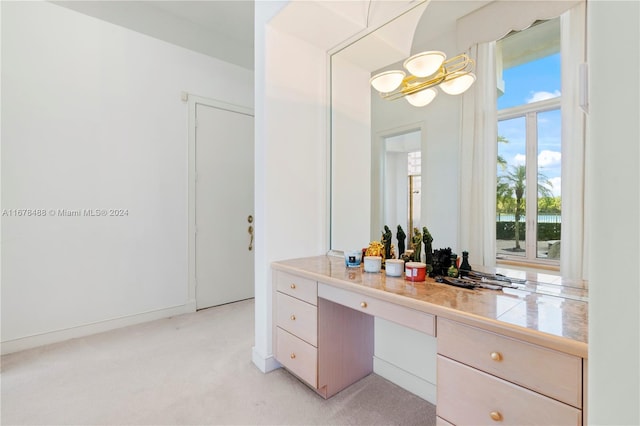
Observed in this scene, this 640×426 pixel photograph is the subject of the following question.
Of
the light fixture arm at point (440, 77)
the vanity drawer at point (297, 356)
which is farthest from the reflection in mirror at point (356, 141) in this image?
the vanity drawer at point (297, 356)

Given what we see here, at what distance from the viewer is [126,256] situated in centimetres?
Answer: 287

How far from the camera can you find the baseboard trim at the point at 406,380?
1.72 metres

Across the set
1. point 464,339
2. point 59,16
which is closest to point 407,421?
point 464,339

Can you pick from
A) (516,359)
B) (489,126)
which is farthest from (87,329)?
(489,126)

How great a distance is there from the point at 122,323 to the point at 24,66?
7.66ft

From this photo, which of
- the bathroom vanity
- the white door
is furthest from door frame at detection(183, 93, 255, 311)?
the bathroom vanity

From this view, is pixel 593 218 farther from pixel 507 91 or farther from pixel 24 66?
pixel 24 66

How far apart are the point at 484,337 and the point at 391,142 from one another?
51.6 inches

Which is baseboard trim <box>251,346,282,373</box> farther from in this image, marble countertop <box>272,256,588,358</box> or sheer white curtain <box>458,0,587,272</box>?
sheer white curtain <box>458,0,587,272</box>

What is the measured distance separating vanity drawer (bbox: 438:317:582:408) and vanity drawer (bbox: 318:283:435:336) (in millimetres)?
65

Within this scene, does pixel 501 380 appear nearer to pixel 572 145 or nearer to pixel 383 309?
pixel 383 309

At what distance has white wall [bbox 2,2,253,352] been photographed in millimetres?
2377

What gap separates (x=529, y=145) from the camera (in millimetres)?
1364

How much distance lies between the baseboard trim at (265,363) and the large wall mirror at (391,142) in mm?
915
